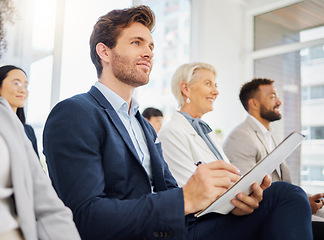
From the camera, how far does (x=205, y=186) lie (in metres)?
0.95

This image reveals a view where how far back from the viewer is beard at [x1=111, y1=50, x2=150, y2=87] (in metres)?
1.37

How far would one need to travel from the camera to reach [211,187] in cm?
95

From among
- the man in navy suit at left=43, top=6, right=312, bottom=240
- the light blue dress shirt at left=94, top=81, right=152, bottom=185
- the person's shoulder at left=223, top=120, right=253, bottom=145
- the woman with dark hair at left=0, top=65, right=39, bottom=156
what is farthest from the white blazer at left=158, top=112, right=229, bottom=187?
the woman with dark hair at left=0, top=65, right=39, bottom=156

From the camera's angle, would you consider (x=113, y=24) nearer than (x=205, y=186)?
No

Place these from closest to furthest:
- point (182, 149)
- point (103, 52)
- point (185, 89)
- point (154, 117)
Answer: point (103, 52) → point (182, 149) → point (185, 89) → point (154, 117)

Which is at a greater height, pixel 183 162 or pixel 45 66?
pixel 45 66

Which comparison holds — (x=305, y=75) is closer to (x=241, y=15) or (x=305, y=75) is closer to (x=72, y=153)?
(x=241, y=15)

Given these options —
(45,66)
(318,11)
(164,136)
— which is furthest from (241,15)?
(164,136)

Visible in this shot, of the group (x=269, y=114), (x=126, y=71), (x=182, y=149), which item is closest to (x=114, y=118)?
(x=126, y=71)

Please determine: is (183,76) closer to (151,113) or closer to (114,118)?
(114,118)

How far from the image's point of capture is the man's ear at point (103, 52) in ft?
4.65

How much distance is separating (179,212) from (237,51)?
5168 millimetres

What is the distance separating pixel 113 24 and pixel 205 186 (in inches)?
32.5

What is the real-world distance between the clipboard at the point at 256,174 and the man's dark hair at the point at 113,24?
0.78 m
